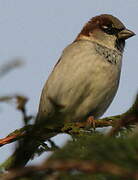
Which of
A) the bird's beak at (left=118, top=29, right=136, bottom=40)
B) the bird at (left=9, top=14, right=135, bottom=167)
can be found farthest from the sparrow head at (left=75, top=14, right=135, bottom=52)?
the bird at (left=9, top=14, right=135, bottom=167)

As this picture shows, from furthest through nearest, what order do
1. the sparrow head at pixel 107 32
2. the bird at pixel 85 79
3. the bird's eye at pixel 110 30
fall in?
the bird's eye at pixel 110 30, the sparrow head at pixel 107 32, the bird at pixel 85 79

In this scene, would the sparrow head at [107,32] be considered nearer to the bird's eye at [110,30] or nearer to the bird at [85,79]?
the bird's eye at [110,30]

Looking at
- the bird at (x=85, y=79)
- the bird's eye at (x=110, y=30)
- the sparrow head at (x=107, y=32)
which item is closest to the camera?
the bird at (x=85, y=79)

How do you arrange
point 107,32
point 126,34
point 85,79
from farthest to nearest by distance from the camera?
point 107,32 → point 126,34 → point 85,79

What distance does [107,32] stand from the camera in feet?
11.2

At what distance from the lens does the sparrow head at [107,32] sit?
3.26 metres

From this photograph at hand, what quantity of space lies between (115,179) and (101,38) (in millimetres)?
2971

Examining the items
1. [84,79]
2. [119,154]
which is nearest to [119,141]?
[119,154]

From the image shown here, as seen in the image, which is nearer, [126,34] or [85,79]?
[85,79]

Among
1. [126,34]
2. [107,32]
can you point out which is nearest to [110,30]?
[107,32]

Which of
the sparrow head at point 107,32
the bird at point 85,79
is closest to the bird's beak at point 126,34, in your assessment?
the sparrow head at point 107,32

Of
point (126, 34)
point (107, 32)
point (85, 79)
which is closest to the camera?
point (85, 79)

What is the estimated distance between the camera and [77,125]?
1.45 metres

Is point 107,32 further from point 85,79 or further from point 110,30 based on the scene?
point 85,79
